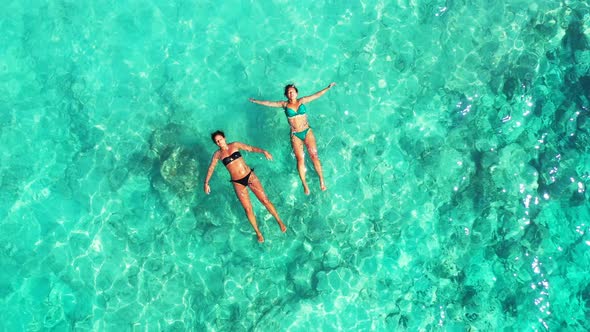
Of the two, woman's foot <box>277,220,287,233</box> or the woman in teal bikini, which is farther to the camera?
woman's foot <box>277,220,287,233</box>

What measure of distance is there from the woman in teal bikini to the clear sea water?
2.52ft

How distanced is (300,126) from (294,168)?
1557mm

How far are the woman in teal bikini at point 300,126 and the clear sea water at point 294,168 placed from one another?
768 mm

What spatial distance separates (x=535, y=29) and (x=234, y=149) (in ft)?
30.3

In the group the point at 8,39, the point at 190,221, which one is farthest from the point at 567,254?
the point at 8,39

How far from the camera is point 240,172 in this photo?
11.1m

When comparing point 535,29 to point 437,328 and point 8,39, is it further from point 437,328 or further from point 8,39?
point 8,39

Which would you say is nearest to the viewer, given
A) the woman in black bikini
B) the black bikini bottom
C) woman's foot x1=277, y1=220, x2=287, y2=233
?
the woman in black bikini

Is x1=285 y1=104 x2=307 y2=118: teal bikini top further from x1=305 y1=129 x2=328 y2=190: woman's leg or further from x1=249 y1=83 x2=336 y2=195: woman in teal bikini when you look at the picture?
x1=305 y1=129 x2=328 y2=190: woman's leg

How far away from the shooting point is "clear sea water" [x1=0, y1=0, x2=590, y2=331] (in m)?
12.0

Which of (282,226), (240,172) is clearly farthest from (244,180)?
(282,226)

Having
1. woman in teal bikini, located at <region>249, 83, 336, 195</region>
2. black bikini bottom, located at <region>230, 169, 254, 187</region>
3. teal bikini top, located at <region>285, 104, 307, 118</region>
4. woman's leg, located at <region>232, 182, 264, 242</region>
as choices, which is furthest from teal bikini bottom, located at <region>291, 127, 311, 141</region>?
woman's leg, located at <region>232, 182, 264, 242</region>

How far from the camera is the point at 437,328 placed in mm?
11891

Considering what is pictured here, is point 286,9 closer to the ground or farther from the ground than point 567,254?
farther from the ground
